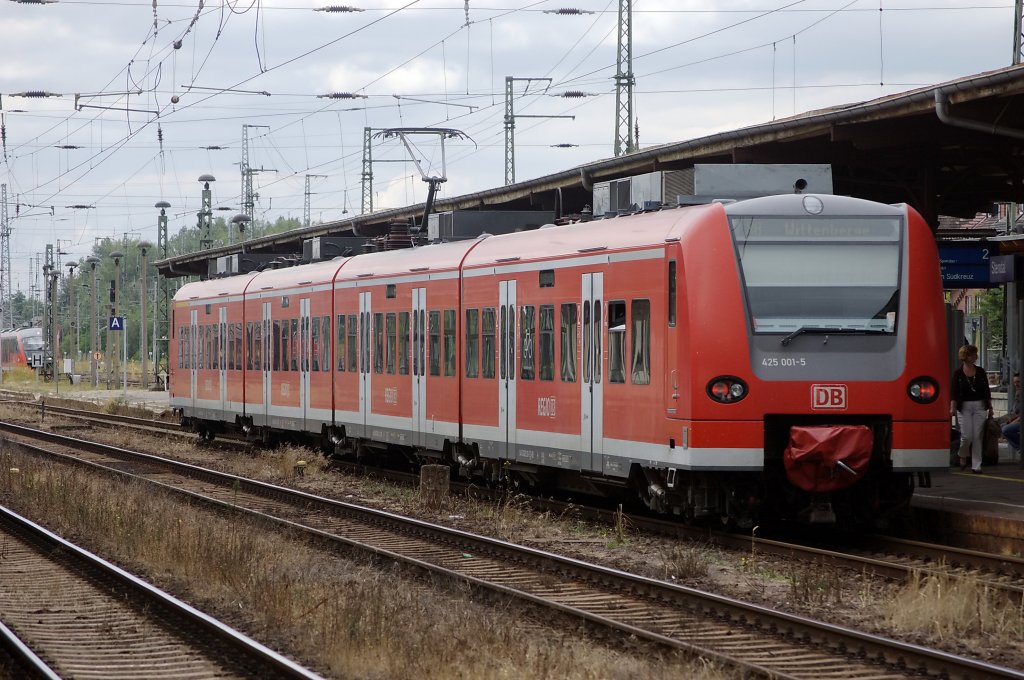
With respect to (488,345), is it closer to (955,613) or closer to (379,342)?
(379,342)

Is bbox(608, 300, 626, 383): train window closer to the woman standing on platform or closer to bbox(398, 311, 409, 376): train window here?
the woman standing on platform

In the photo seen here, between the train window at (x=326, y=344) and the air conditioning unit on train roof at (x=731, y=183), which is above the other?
the air conditioning unit on train roof at (x=731, y=183)

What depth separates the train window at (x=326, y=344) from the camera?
2314 cm

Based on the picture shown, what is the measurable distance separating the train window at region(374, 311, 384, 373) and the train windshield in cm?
877

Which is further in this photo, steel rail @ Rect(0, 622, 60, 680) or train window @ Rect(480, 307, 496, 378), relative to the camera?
train window @ Rect(480, 307, 496, 378)

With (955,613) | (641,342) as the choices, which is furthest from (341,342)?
(955,613)

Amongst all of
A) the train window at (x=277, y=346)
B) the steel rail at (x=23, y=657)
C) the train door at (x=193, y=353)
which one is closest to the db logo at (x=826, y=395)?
the steel rail at (x=23, y=657)

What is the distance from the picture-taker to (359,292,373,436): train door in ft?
70.5

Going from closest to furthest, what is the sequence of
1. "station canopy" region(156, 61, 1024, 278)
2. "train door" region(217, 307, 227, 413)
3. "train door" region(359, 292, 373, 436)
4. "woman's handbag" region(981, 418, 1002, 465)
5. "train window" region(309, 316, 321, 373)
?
1. "station canopy" region(156, 61, 1024, 278)
2. "woman's handbag" region(981, 418, 1002, 465)
3. "train door" region(359, 292, 373, 436)
4. "train window" region(309, 316, 321, 373)
5. "train door" region(217, 307, 227, 413)

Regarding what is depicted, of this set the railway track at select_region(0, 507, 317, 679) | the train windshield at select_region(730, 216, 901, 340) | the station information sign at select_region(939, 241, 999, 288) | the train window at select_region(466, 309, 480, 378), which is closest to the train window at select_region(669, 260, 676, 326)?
the train windshield at select_region(730, 216, 901, 340)

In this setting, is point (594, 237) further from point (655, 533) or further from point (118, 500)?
point (118, 500)

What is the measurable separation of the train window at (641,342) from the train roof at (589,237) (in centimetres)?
60

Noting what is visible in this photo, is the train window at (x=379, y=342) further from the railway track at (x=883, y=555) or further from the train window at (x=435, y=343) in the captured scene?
the railway track at (x=883, y=555)

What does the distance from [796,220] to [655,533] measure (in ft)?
11.4
